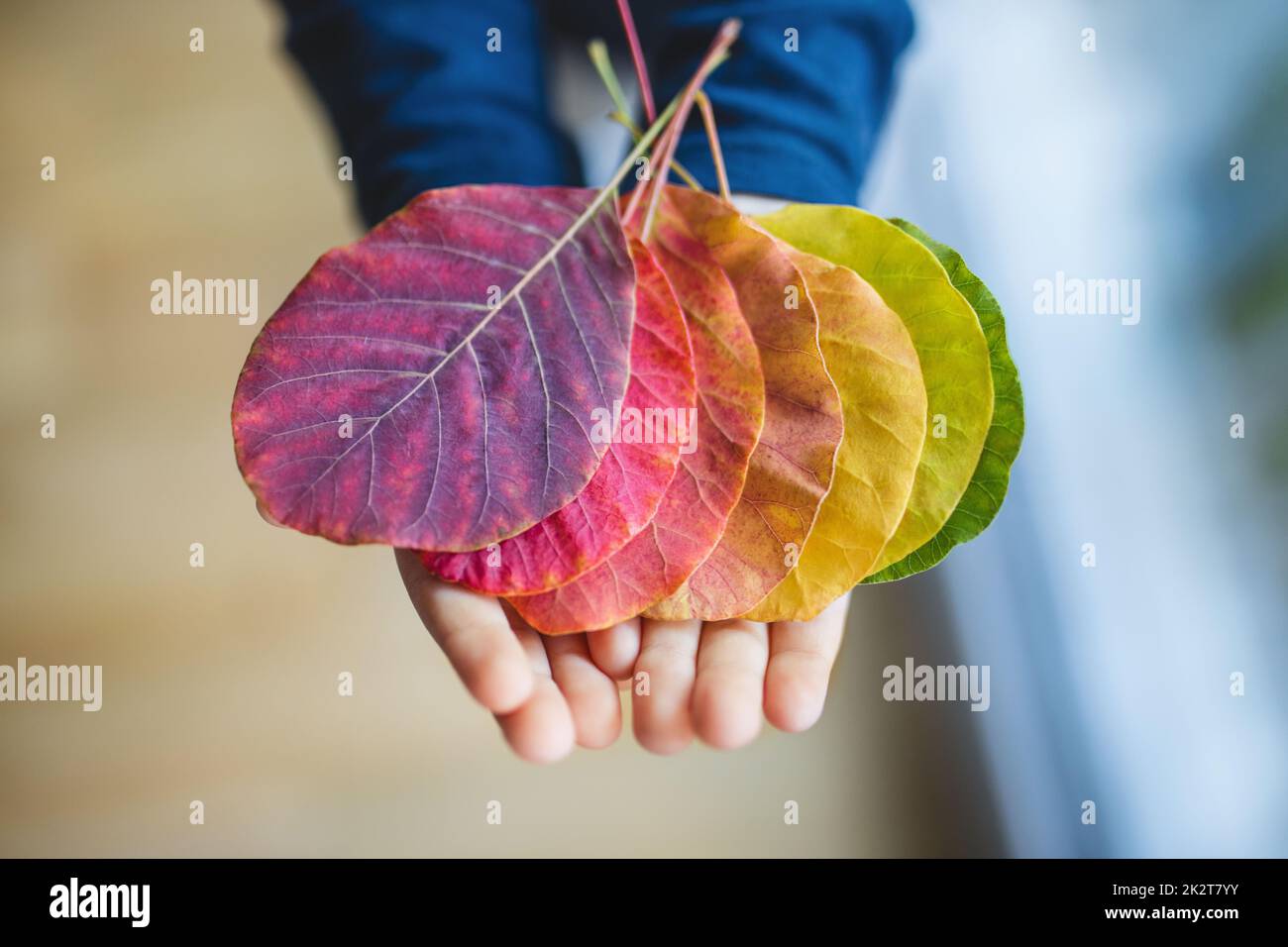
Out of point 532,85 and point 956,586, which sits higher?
point 532,85

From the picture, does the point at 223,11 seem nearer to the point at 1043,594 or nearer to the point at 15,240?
the point at 15,240

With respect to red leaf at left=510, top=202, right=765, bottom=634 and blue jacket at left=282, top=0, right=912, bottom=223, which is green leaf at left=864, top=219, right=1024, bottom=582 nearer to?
red leaf at left=510, top=202, right=765, bottom=634

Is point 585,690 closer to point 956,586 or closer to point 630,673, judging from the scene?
point 630,673

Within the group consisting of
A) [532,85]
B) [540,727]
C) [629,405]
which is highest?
[532,85]

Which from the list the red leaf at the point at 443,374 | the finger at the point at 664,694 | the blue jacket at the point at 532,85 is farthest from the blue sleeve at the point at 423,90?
the finger at the point at 664,694

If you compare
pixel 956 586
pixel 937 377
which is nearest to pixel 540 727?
pixel 937 377

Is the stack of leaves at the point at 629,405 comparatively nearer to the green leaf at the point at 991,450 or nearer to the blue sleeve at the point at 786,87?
the green leaf at the point at 991,450

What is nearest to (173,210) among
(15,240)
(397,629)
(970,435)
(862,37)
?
(15,240)
